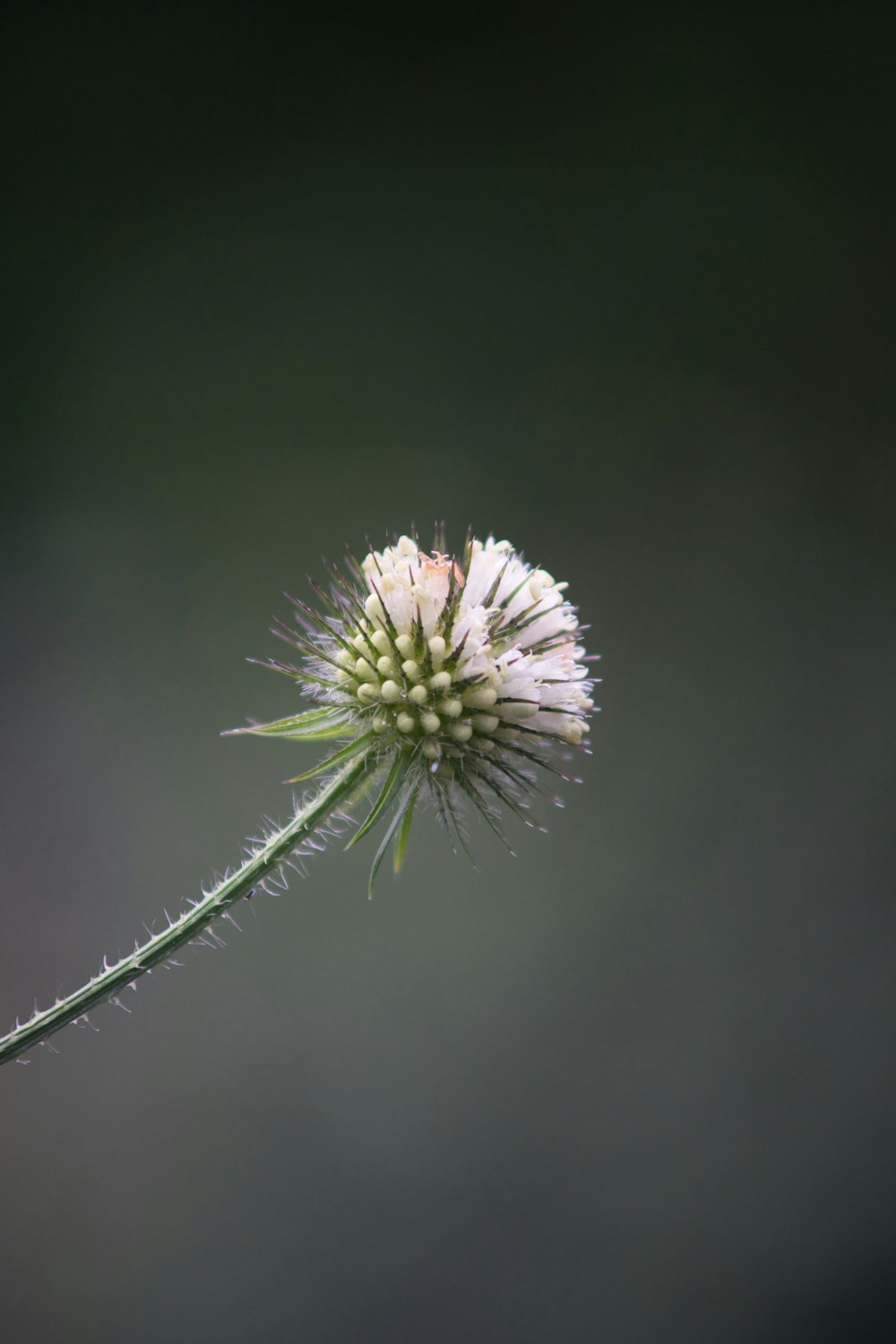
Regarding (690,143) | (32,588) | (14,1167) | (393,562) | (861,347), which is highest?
(690,143)

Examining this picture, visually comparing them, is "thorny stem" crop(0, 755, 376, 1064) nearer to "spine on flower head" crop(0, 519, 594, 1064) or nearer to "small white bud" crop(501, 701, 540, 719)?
"spine on flower head" crop(0, 519, 594, 1064)

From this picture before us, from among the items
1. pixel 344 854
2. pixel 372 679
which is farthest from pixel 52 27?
pixel 372 679

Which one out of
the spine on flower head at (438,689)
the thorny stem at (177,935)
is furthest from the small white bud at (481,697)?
the thorny stem at (177,935)

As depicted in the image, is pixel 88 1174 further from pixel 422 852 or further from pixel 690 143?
pixel 690 143

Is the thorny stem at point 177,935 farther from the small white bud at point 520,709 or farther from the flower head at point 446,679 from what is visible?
the small white bud at point 520,709

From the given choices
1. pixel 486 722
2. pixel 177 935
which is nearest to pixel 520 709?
pixel 486 722

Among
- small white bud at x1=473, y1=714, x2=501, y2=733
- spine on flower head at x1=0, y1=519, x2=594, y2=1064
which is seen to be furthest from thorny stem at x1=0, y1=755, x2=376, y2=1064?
small white bud at x1=473, y1=714, x2=501, y2=733
